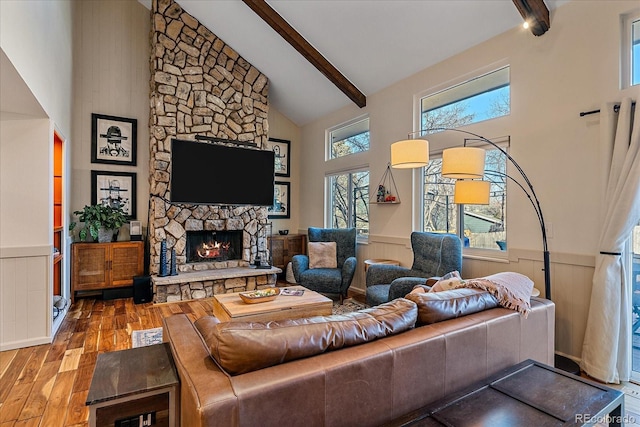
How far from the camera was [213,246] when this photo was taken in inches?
218

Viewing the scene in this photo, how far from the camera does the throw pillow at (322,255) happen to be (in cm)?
505

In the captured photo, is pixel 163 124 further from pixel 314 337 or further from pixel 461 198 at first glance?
pixel 314 337

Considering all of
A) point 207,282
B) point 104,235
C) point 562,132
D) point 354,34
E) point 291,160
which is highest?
point 354,34

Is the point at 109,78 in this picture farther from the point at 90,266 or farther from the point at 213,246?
the point at 213,246

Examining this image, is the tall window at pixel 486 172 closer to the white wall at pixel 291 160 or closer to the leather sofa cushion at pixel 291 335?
the leather sofa cushion at pixel 291 335

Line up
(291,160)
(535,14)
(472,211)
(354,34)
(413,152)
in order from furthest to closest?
(291,160) < (354,34) < (472,211) < (413,152) < (535,14)

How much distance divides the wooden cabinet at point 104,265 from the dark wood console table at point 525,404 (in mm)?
4789

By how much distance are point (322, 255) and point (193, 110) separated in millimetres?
3032

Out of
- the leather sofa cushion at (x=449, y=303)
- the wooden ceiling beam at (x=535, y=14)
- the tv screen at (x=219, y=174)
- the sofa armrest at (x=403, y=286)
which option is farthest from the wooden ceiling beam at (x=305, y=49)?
the leather sofa cushion at (x=449, y=303)

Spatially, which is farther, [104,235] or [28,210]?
[104,235]

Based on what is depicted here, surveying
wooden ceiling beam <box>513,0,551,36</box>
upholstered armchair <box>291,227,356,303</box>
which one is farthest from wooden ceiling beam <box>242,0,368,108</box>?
wooden ceiling beam <box>513,0,551,36</box>

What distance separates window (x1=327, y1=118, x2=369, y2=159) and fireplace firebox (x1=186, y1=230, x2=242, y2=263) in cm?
224

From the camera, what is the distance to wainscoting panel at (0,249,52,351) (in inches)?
122

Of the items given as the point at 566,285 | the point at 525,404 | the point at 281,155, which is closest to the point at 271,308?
the point at 525,404
